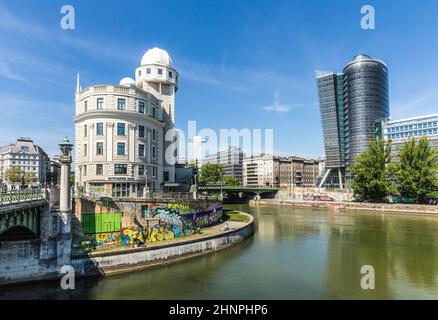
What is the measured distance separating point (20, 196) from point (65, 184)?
410 cm

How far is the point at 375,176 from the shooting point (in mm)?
98000

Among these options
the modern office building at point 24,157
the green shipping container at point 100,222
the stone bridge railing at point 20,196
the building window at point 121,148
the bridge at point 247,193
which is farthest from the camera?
the modern office building at point 24,157

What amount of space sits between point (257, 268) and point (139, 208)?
61.3 ft

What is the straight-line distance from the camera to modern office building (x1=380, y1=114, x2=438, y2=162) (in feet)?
410

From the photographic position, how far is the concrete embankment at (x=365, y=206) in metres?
82.7

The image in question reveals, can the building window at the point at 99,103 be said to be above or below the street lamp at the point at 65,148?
above

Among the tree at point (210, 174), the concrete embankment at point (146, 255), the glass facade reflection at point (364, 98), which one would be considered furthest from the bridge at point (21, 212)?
the glass facade reflection at point (364, 98)

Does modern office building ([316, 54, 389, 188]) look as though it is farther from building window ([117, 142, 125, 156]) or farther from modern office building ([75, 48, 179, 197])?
building window ([117, 142, 125, 156])

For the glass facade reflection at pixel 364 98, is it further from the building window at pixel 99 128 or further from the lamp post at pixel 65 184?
the lamp post at pixel 65 184

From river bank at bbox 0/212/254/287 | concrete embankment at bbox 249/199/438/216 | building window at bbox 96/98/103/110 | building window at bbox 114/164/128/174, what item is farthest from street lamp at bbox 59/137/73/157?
concrete embankment at bbox 249/199/438/216

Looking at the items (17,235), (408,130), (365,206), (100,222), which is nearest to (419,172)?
(365,206)

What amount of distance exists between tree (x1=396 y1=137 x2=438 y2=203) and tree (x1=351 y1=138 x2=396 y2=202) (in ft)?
12.4

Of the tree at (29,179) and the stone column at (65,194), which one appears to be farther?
the tree at (29,179)

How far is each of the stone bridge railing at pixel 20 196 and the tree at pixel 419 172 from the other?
309ft
